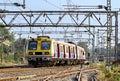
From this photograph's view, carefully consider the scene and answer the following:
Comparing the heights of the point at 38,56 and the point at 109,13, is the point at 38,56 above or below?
below

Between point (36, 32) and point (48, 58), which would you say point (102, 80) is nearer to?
point (48, 58)

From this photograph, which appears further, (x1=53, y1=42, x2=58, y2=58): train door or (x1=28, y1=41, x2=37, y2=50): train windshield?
(x1=53, y1=42, x2=58, y2=58): train door

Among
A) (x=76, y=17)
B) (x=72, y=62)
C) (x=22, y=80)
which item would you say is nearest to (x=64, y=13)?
(x=76, y=17)

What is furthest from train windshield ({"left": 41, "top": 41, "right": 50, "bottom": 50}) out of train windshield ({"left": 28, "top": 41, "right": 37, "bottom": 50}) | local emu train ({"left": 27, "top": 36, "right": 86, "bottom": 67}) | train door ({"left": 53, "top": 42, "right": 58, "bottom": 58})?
train door ({"left": 53, "top": 42, "right": 58, "bottom": 58})

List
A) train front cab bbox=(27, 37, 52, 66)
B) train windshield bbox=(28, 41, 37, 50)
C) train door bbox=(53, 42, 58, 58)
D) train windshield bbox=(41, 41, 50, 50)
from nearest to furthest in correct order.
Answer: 1. train front cab bbox=(27, 37, 52, 66)
2. train windshield bbox=(41, 41, 50, 50)
3. train windshield bbox=(28, 41, 37, 50)
4. train door bbox=(53, 42, 58, 58)

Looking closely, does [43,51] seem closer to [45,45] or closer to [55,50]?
[45,45]

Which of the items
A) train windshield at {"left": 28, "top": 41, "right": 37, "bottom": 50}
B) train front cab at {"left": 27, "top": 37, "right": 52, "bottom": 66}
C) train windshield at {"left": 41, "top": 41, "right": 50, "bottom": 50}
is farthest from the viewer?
train windshield at {"left": 28, "top": 41, "right": 37, "bottom": 50}

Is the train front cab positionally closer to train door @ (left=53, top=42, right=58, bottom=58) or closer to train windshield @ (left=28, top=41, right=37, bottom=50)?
train windshield @ (left=28, top=41, right=37, bottom=50)

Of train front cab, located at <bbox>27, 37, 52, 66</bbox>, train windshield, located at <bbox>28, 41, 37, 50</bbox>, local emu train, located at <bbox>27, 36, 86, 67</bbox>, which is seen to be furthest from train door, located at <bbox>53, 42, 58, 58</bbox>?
train windshield, located at <bbox>28, 41, 37, 50</bbox>

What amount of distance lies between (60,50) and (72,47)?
24.9ft

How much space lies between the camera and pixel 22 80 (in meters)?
18.5

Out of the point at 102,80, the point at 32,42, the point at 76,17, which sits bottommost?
the point at 102,80

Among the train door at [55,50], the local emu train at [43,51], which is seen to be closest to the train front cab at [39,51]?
the local emu train at [43,51]

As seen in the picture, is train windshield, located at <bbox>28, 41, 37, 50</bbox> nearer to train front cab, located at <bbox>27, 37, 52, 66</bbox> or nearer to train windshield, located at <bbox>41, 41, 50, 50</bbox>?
train front cab, located at <bbox>27, 37, 52, 66</bbox>
